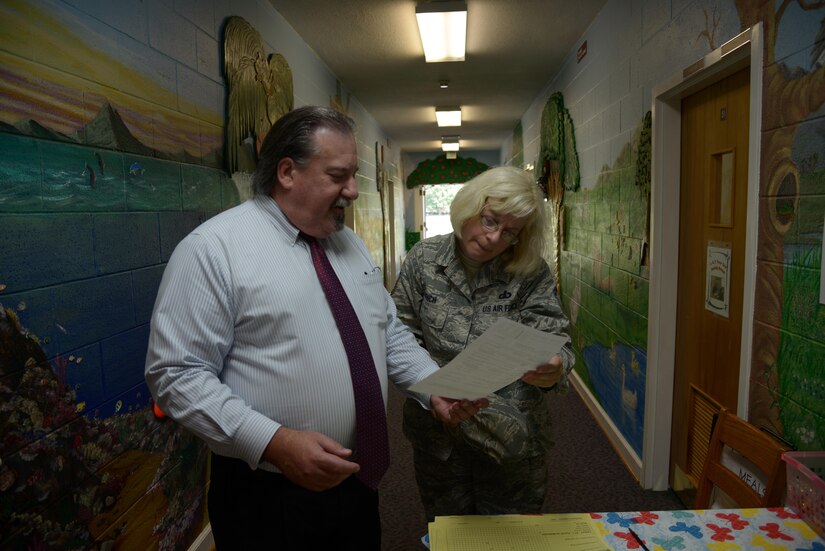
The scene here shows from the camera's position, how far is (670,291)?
259 cm

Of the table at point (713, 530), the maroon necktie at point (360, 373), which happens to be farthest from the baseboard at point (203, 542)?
the table at point (713, 530)

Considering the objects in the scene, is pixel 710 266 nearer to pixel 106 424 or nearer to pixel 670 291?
pixel 670 291

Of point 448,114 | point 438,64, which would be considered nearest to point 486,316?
point 438,64

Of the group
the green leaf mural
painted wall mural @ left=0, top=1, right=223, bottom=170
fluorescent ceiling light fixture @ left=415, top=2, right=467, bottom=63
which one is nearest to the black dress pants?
painted wall mural @ left=0, top=1, right=223, bottom=170

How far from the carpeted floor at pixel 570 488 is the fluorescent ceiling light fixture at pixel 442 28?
8.12 feet

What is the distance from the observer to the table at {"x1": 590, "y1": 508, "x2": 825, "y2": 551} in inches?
40.6

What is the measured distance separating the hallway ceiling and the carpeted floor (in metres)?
2.62

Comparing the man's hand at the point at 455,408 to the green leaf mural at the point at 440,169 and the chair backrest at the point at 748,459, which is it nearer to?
the chair backrest at the point at 748,459

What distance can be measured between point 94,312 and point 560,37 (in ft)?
11.9

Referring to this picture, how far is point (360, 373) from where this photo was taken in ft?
3.89

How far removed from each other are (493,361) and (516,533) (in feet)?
1.08

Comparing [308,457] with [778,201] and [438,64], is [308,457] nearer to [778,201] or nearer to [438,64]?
[778,201]

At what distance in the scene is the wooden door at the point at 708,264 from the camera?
6.72 ft

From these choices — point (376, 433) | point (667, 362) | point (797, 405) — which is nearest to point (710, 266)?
point (667, 362)
